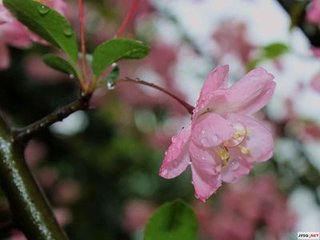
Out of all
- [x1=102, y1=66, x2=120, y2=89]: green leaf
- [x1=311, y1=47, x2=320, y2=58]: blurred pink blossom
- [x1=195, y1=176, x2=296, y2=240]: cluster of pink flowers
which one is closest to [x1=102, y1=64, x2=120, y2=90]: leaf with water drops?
[x1=102, y1=66, x2=120, y2=89]: green leaf

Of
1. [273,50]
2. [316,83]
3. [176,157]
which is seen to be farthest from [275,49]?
[176,157]

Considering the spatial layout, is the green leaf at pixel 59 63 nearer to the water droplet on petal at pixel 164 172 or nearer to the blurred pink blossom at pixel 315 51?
the water droplet on petal at pixel 164 172

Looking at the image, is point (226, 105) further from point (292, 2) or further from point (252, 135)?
point (292, 2)

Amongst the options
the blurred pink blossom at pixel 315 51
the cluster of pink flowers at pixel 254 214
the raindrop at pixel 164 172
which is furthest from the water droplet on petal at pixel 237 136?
the cluster of pink flowers at pixel 254 214

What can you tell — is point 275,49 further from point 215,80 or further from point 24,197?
point 24,197

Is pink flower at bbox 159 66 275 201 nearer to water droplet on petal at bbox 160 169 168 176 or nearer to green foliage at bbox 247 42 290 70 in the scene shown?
water droplet on petal at bbox 160 169 168 176
